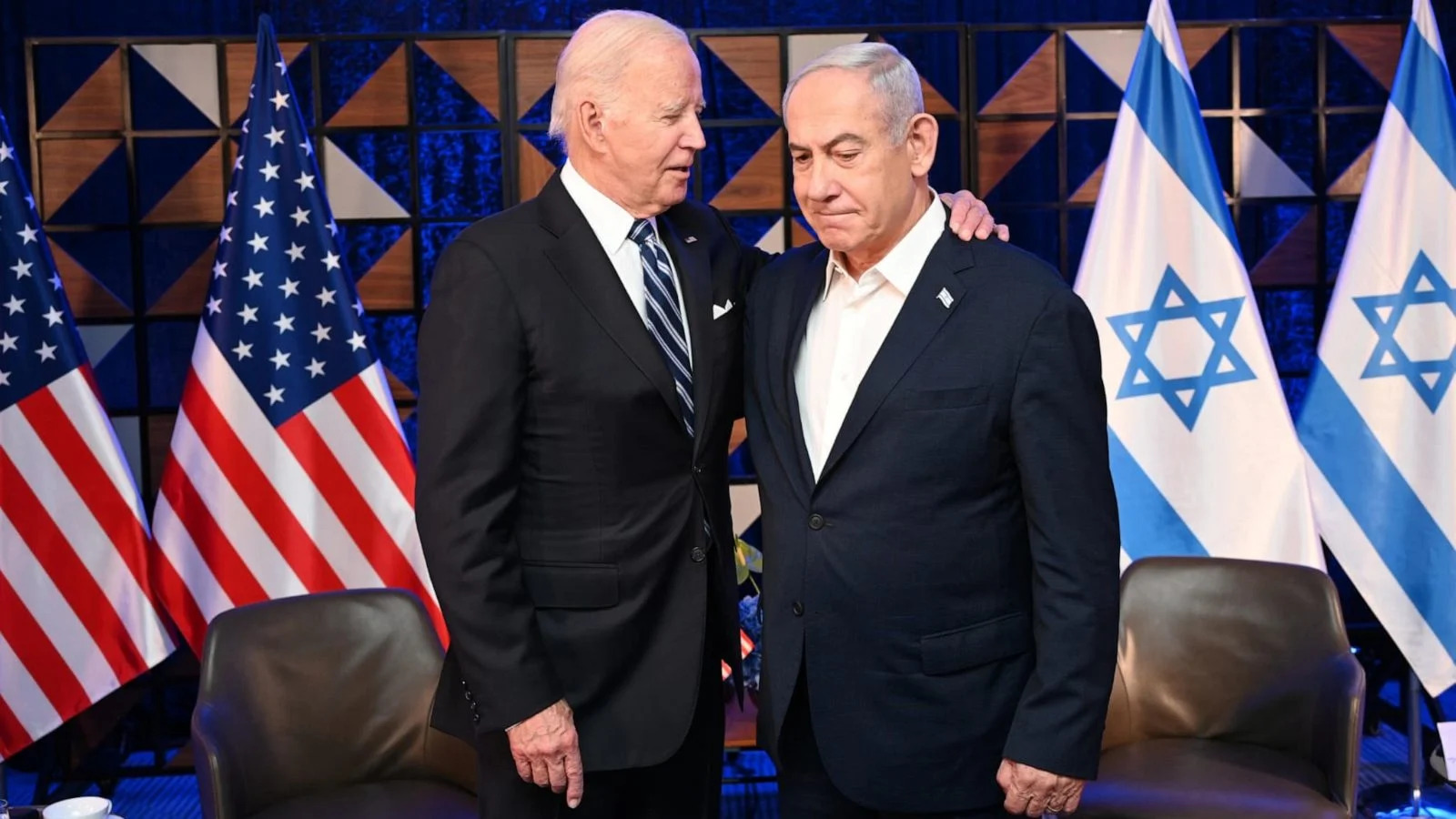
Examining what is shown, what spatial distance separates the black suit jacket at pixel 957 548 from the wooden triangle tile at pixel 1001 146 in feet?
9.54

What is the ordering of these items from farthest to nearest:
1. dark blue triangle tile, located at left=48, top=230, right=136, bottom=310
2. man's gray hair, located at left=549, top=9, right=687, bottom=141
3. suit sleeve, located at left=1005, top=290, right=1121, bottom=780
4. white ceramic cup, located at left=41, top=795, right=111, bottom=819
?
dark blue triangle tile, located at left=48, top=230, right=136, bottom=310
white ceramic cup, located at left=41, top=795, right=111, bottom=819
man's gray hair, located at left=549, top=9, right=687, bottom=141
suit sleeve, located at left=1005, top=290, right=1121, bottom=780

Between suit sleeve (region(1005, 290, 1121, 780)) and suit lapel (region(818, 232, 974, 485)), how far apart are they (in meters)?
0.14

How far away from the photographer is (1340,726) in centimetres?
317

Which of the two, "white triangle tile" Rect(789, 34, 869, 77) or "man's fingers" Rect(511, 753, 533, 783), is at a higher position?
"white triangle tile" Rect(789, 34, 869, 77)

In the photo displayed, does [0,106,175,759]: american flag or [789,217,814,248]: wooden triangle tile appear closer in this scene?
[0,106,175,759]: american flag

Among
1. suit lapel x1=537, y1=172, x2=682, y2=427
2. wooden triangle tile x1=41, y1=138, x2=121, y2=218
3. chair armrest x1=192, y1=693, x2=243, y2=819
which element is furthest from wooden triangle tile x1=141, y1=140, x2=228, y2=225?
suit lapel x1=537, y1=172, x2=682, y2=427

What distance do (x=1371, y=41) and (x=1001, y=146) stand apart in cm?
126

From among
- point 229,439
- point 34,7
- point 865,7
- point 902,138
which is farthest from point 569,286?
point 34,7

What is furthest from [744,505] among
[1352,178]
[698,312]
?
[698,312]

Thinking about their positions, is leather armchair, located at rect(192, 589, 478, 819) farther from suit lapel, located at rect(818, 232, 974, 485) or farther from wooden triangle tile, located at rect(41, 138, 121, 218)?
wooden triangle tile, located at rect(41, 138, 121, 218)

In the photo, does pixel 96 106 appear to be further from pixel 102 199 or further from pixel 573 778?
pixel 573 778

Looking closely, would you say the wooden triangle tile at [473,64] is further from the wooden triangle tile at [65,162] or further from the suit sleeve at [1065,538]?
the suit sleeve at [1065,538]

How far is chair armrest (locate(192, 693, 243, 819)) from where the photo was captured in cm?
300

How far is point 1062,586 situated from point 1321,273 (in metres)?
3.40
